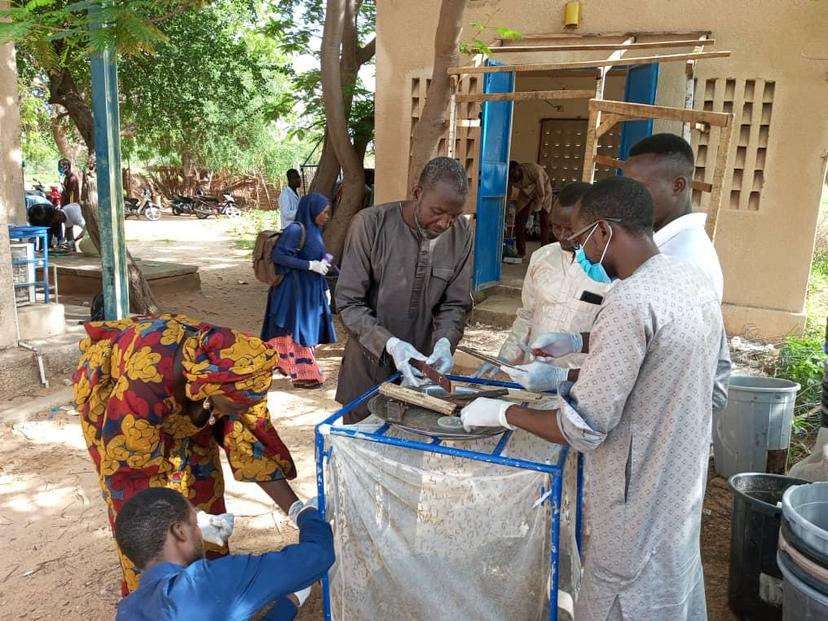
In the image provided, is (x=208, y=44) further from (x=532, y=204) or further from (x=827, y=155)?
(x=827, y=155)

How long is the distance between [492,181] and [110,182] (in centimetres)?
376

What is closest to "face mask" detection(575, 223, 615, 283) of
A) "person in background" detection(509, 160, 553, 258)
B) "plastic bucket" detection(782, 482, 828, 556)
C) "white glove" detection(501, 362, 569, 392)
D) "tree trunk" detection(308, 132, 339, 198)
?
"white glove" detection(501, 362, 569, 392)

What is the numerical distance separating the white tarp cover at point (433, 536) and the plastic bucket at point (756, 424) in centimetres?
210

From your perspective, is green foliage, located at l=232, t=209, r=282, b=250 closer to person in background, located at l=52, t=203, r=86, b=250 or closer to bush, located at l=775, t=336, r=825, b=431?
person in background, located at l=52, t=203, r=86, b=250

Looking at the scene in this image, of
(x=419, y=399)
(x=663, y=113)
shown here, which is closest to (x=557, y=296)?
(x=419, y=399)

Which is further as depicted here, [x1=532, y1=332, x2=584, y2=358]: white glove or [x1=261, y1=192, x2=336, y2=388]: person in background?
[x1=261, y1=192, x2=336, y2=388]: person in background

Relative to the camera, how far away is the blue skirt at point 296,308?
5.35m

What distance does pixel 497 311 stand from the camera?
679cm

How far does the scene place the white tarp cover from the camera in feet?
6.30

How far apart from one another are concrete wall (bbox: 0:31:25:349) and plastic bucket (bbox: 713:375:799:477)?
4734mm

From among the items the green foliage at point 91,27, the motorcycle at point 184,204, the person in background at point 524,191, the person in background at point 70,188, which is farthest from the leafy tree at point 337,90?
the motorcycle at point 184,204

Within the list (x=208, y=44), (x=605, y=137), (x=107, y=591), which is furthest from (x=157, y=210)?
(x=107, y=591)

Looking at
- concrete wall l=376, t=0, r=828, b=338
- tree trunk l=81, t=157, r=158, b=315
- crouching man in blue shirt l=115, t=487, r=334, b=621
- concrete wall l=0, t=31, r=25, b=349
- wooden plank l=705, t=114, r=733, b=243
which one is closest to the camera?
crouching man in blue shirt l=115, t=487, r=334, b=621

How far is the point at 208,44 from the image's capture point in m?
8.67
